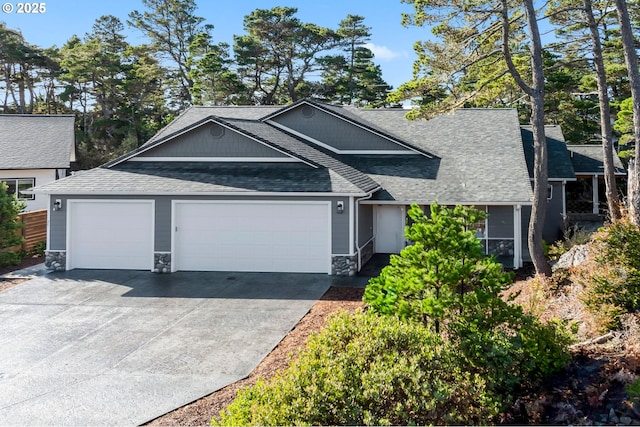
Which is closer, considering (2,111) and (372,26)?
(372,26)

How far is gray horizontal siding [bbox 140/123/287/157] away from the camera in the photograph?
1522 cm

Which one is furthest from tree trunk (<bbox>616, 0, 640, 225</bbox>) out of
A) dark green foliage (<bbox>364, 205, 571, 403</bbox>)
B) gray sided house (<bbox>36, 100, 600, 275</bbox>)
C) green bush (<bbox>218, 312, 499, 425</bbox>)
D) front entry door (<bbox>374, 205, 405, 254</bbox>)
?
front entry door (<bbox>374, 205, 405, 254</bbox>)

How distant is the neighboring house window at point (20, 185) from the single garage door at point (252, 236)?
14415 mm

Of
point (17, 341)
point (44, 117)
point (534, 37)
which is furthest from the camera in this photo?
point (44, 117)

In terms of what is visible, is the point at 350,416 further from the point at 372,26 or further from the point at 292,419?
the point at 372,26

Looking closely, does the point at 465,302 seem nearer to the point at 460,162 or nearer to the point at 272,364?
the point at 272,364

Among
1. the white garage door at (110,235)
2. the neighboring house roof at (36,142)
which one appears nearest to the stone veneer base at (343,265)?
the white garage door at (110,235)

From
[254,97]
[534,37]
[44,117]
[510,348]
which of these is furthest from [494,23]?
[254,97]

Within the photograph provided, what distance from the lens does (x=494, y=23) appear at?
10906 millimetres

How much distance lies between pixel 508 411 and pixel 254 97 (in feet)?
129

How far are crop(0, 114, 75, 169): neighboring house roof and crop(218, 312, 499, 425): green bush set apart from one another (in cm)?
2399

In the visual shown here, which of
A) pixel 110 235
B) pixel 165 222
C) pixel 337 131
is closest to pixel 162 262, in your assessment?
pixel 165 222

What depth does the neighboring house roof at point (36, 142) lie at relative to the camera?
922 inches
